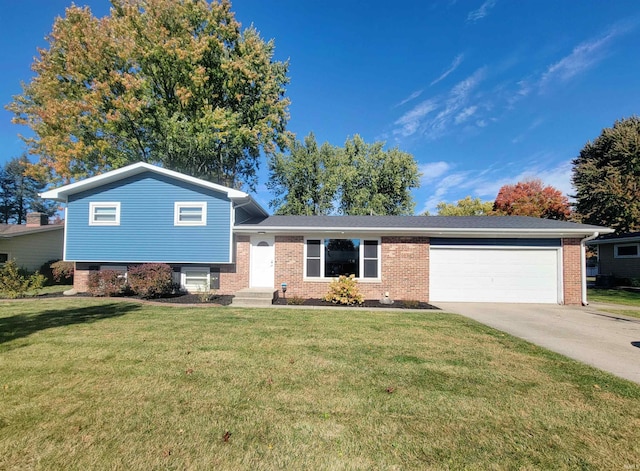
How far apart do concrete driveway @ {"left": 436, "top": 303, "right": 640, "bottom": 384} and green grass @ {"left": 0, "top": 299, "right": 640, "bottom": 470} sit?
669mm

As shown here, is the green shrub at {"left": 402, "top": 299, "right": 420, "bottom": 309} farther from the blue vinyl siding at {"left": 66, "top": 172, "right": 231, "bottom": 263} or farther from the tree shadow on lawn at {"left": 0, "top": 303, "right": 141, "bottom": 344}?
the tree shadow on lawn at {"left": 0, "top": 303, "right": 141, "bottom": 344}

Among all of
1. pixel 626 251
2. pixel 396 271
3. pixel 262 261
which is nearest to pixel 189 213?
pixel 262 261

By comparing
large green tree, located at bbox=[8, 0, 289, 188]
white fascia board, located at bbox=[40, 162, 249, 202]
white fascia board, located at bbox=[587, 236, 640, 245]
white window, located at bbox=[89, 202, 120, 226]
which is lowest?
white fascia board, located at bbox=[587, 236, 640, 245]

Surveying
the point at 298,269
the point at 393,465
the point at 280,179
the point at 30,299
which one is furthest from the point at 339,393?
the point at 280,179

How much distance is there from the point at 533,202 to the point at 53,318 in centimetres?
3621

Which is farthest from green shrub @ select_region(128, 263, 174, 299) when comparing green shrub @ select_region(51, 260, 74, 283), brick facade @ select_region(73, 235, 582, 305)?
green shrub @ select_region(51, 260, 74, 283)

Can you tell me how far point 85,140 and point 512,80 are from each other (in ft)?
82.8

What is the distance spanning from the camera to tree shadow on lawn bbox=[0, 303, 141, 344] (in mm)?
6453

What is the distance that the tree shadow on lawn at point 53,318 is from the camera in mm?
6453

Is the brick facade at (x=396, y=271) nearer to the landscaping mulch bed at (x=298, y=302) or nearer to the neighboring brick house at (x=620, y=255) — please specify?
the landscaping mulch bed at (x=298, y=302)

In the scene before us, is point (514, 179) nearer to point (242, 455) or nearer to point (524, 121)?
point (524, 121)

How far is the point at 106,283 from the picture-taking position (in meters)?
12.0

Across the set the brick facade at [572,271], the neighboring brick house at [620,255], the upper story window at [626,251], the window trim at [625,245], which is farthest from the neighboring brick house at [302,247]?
the upper story window at [626,251]

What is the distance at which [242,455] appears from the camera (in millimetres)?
2523
